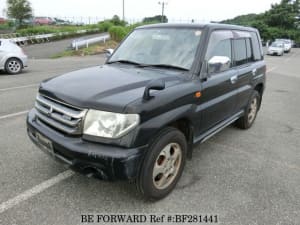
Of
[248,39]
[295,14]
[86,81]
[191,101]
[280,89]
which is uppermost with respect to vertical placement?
[295,14]

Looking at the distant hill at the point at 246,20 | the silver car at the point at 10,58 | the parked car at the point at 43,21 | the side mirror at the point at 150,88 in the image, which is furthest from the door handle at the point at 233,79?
the distant hill at the point at 246,20

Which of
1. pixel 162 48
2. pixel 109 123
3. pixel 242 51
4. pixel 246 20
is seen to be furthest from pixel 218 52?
pixel 246 20

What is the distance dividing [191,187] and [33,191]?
1770 mm

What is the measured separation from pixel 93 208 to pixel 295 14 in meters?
72.0

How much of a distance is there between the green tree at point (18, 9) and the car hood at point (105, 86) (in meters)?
42.8

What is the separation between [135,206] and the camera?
2.79 metres

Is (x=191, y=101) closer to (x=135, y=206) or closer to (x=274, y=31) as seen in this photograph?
(x=135, y=206)

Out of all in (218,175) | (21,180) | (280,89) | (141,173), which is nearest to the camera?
(141,173)

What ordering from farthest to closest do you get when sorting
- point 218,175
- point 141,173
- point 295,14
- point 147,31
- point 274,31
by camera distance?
point 295,14
point 274,31
point 147,31
point 218,175
point 141,173

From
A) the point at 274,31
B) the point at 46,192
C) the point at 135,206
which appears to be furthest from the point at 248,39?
the point at 274,31

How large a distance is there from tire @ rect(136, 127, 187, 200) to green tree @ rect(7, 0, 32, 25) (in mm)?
43903

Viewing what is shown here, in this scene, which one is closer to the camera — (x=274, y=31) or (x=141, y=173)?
(x=141, y=173)

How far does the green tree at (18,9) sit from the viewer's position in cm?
3931

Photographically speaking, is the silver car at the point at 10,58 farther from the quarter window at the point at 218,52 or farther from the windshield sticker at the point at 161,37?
the quarter window at the point at 218,52
